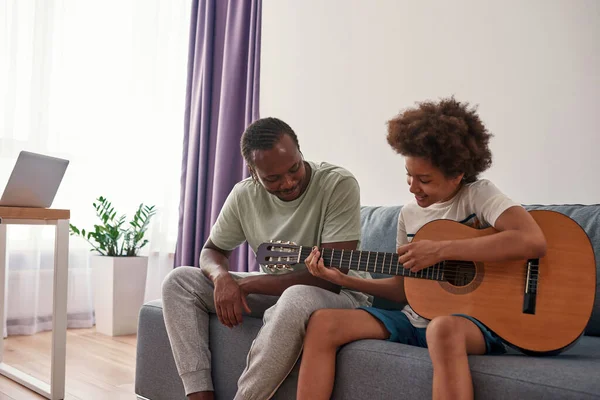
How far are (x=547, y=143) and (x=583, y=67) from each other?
28cm

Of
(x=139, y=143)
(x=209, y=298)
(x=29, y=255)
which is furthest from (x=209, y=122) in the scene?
(x=209, y=298)

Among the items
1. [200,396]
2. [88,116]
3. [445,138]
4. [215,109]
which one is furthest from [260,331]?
[88,116]

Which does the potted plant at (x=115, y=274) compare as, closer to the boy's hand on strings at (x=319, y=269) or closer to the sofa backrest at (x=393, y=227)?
the sofa backrest at (x=393, y=227)

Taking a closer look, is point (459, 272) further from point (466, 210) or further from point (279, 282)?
point (279, 282)

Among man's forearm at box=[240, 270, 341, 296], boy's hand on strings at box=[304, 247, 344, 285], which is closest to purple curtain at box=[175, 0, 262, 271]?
man's forearm at box=[240, 270, 341, 296]

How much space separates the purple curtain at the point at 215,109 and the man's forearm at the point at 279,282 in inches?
57.3

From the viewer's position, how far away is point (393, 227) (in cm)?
205

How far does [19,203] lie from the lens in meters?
2.14

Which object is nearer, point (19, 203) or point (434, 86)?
point (19, 203)

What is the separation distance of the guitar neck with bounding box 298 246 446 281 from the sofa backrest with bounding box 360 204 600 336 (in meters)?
0.41

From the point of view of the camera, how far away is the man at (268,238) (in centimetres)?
167

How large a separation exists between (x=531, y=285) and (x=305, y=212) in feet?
2.25

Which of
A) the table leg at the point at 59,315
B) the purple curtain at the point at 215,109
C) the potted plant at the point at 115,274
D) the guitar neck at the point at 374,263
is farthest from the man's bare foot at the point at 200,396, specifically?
the potted plant at the point at 115,274

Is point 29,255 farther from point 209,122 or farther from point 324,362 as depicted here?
point 324,362
